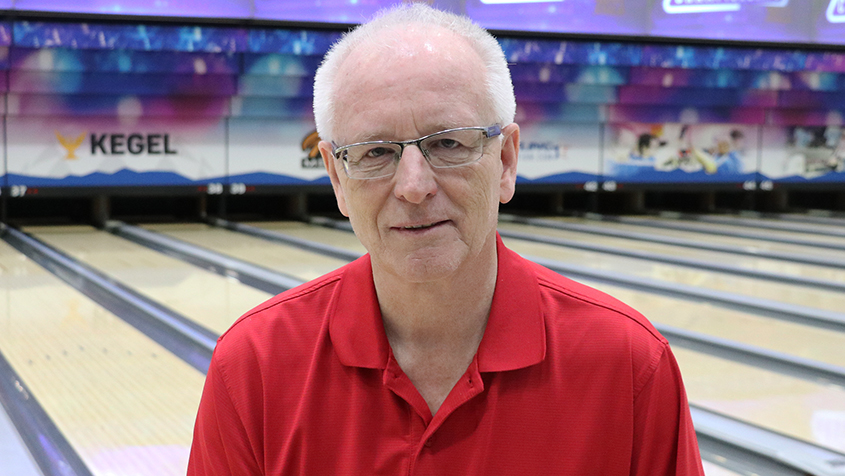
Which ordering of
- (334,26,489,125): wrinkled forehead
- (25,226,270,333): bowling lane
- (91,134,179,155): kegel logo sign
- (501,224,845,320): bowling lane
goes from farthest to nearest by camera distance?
(91,134,179,155): kegel logo sign → (501,224,845,320): bowling lane → (25,226,270,333): bowling lane → (334,26,489,125): wrinkled forehead

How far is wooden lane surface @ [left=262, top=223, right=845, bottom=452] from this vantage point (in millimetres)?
2352

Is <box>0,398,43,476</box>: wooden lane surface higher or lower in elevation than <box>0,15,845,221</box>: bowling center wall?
lower

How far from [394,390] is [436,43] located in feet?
1.20

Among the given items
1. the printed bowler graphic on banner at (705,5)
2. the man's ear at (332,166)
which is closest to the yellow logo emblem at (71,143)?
the printed bowler graphic on banner at (705,5)

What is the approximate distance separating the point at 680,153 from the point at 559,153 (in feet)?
3.83

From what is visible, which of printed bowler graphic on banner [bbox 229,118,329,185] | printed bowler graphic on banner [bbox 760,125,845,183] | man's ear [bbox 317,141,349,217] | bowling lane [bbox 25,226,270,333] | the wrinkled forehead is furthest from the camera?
printed bowler graphic on banner [bbox 760,125,845,183]

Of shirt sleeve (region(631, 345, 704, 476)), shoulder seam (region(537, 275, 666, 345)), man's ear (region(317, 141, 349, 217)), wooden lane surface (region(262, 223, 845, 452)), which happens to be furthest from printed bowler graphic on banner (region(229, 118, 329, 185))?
shirt sleeve (region(631, 345, 704, 476))

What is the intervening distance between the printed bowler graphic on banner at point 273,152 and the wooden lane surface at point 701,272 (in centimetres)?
183

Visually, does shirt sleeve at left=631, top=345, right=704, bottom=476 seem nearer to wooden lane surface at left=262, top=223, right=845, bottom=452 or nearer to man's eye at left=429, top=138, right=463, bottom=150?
man's eye at left=429, top=138, right=463, bottom=150

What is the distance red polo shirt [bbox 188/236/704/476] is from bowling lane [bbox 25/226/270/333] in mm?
2347

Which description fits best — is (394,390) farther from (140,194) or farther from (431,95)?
(140,194)

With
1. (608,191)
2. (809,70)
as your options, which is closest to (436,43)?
(608,191)

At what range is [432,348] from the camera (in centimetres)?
98

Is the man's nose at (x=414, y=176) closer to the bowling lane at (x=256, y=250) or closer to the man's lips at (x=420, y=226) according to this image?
the man's lips at (x=420, y=226)
